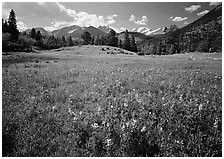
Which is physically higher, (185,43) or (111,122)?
(185,43)

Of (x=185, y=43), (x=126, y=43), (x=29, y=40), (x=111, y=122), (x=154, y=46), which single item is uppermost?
(x=185, y=43)

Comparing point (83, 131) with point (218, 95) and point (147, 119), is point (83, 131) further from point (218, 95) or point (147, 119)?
point (218, 95)

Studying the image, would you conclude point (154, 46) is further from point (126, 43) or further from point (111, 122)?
point (111, 122)

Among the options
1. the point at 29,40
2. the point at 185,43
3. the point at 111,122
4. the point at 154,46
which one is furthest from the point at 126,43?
the point at 111,122

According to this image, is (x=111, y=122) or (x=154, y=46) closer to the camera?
(x=111, y=122)

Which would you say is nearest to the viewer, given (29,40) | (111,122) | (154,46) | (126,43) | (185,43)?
(111,122)

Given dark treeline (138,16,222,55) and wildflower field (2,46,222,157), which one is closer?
wildflower field (2,46,222,157)

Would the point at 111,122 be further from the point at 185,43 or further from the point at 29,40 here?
the point at 185,43

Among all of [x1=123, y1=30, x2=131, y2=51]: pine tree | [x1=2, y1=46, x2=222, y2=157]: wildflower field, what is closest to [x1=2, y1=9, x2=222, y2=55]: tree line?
[x1=123, y1=30, x2=131, y2=51]: pine tree

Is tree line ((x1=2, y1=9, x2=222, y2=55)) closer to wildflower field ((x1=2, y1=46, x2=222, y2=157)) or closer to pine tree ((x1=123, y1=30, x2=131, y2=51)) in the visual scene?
pine tree ((x1=123, y1=30, x2=131, y2=51))

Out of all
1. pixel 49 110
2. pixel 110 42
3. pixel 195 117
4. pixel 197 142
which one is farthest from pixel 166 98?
→ pixel 110 42

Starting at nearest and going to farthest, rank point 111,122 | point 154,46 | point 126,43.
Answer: point 111,122 < point 126,43 < point 154,46

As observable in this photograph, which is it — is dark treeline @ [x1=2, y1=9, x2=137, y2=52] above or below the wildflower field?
above

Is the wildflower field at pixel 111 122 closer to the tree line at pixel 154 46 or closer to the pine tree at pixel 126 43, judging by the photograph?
the tree line at pixel 154 46
